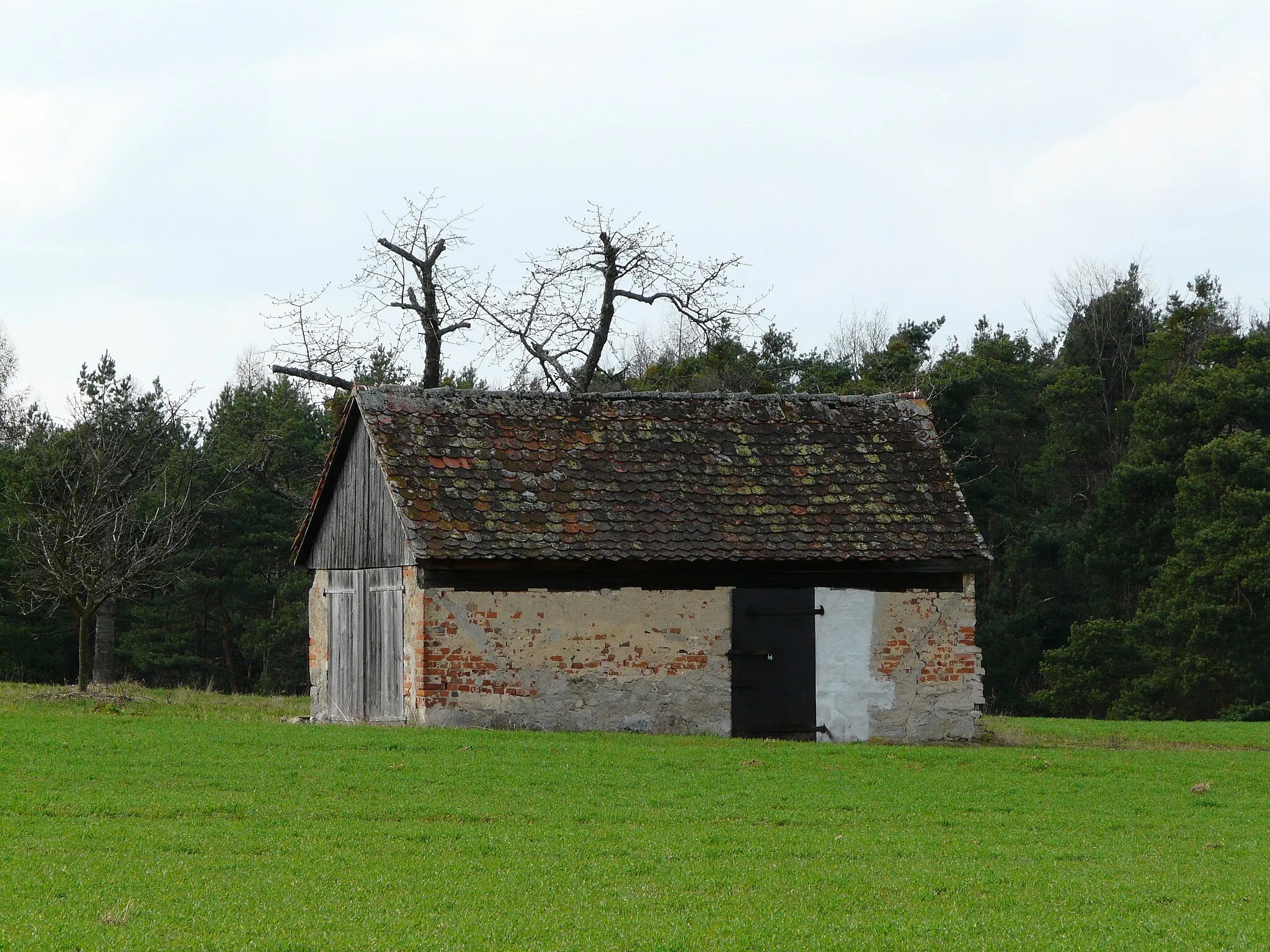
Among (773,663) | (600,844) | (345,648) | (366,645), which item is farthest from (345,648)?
(600,844)

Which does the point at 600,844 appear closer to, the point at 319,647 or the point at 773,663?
the point at 773,663

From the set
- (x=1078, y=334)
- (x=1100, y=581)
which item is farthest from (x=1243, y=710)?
(x=1078, y=334)

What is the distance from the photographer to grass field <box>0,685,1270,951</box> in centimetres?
847

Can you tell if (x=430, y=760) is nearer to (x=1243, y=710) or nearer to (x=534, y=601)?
(x=534, y=601)

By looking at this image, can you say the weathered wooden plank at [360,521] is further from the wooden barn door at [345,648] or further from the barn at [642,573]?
the wooden barn door at [345,648]

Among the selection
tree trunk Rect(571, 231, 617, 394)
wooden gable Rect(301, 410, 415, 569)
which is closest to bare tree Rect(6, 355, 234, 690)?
wooden gable Rect(301, 410, 415, 569)

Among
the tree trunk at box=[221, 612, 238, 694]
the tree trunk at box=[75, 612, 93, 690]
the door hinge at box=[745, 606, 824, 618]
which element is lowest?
the tree trunk at box=[221, 612, 238, 694]

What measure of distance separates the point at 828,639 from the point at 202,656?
32.2 metres

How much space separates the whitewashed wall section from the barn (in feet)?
0.09

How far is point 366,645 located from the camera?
21.7 meters

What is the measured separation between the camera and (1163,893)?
977cm

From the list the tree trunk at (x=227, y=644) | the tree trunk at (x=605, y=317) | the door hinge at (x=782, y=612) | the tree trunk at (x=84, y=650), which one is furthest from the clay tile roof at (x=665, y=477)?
the tree trunk at (x=227, y=644)

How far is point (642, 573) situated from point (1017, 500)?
97.0 ft

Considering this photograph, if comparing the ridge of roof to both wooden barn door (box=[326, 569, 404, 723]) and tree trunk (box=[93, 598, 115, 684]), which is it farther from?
tree trunk (box=[93, 598, 115, 684])
